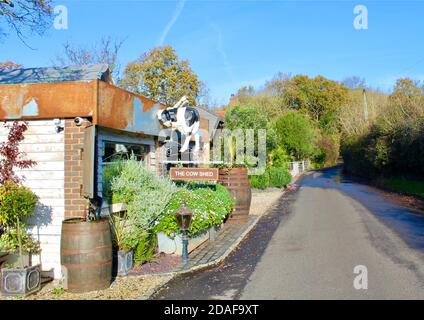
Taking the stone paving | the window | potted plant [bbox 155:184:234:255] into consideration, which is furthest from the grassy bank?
the window

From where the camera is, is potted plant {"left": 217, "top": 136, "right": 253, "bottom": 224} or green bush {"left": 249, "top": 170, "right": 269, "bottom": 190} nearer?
potted plant {"left": 217, "top": 136, "right": 253, "bottom": 224}

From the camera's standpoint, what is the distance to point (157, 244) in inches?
327

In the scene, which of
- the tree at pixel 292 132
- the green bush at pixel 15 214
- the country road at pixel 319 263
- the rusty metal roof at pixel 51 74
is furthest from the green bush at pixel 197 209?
the tree at pixel 292 132

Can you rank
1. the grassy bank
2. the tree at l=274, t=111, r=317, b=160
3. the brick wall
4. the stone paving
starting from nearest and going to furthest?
the brick wall
the stone paving
the grassy bank
the tree at l=274, t=111, r=317, b=160

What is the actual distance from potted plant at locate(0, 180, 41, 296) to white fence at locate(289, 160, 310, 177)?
32.4 m

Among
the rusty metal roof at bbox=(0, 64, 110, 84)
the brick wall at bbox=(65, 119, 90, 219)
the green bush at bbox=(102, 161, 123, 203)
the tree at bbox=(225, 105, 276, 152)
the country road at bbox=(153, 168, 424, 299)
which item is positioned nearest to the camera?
the country road at bbox=(153, 168, 424, 299)

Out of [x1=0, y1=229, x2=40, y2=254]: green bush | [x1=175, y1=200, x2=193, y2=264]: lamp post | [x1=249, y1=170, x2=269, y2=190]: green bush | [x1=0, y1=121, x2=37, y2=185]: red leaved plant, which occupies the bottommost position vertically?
[x1=0, y1=229, x2=40, y2=254]: green bush

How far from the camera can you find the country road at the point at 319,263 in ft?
19.2

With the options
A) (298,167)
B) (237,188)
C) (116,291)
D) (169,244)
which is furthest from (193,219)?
(298,167)

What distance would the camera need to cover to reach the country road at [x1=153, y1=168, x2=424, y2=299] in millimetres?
5840

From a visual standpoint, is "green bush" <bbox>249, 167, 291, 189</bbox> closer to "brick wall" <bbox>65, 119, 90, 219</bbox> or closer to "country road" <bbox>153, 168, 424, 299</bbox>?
"country road" <bbox>153, 168, 424, 299</bbox>

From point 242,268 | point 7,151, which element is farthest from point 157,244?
point 7,151

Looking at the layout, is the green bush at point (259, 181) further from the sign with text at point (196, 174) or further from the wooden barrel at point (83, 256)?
the wooden barrel at point (83, 256)

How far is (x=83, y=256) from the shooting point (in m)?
5.69
